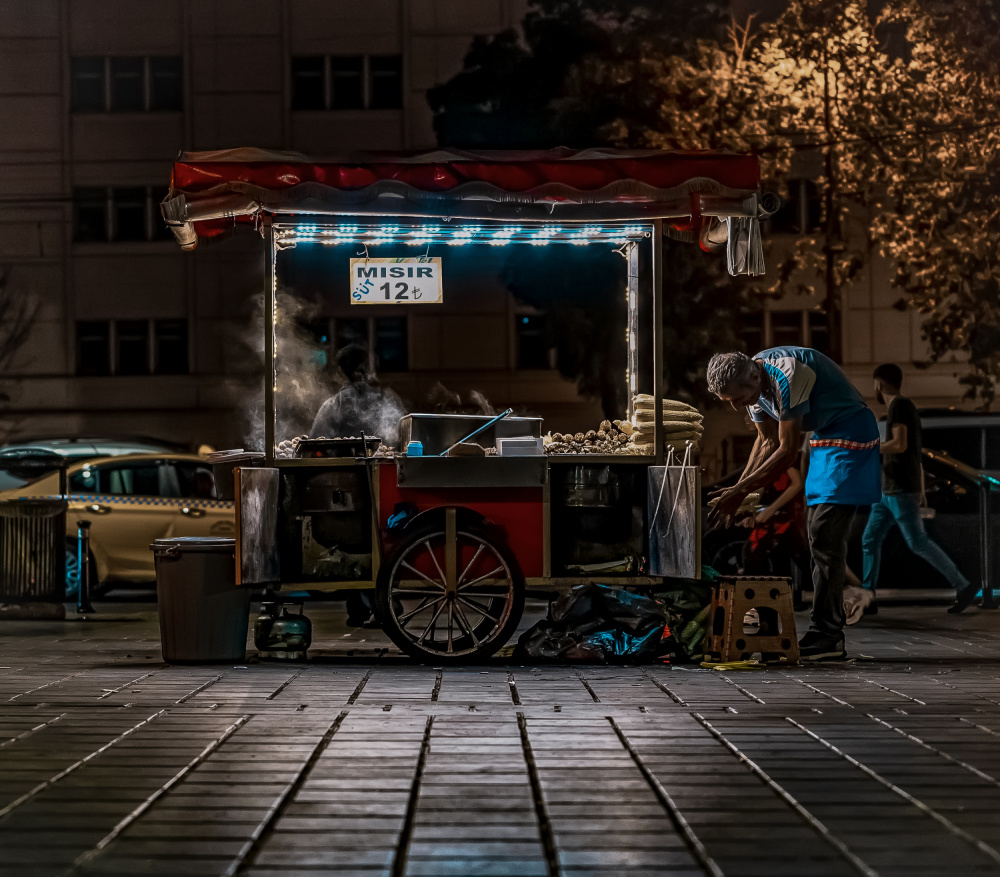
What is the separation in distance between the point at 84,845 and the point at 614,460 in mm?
5218

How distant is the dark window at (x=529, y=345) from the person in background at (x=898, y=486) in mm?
19987

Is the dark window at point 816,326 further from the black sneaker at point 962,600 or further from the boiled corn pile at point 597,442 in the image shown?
the boiled corn pile at point 597,442

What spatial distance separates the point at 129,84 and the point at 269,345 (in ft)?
87.0

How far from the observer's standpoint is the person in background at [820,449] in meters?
8.31

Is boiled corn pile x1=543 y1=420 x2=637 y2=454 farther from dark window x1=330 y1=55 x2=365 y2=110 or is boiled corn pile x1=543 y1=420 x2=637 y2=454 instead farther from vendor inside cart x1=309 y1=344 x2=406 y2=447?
dark window x1=330 y1=55 x2=365 y2=110

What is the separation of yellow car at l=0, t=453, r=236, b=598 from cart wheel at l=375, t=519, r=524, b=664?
6.44 meters

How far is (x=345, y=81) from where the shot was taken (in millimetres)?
33281

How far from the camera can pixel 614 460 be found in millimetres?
8859

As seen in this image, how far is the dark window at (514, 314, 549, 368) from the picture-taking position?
1264 inches

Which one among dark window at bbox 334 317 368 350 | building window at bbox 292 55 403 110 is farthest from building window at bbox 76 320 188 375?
building window at bbox 292 55 403 110

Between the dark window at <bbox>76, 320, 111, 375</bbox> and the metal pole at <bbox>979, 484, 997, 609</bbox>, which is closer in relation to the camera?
the metal pole at <bbox>979, 484, 997, 609</bbox>

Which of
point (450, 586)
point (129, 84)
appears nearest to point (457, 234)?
point (450, 586)

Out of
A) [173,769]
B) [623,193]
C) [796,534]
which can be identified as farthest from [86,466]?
[173,769]

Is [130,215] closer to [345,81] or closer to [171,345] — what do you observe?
[171,345]
